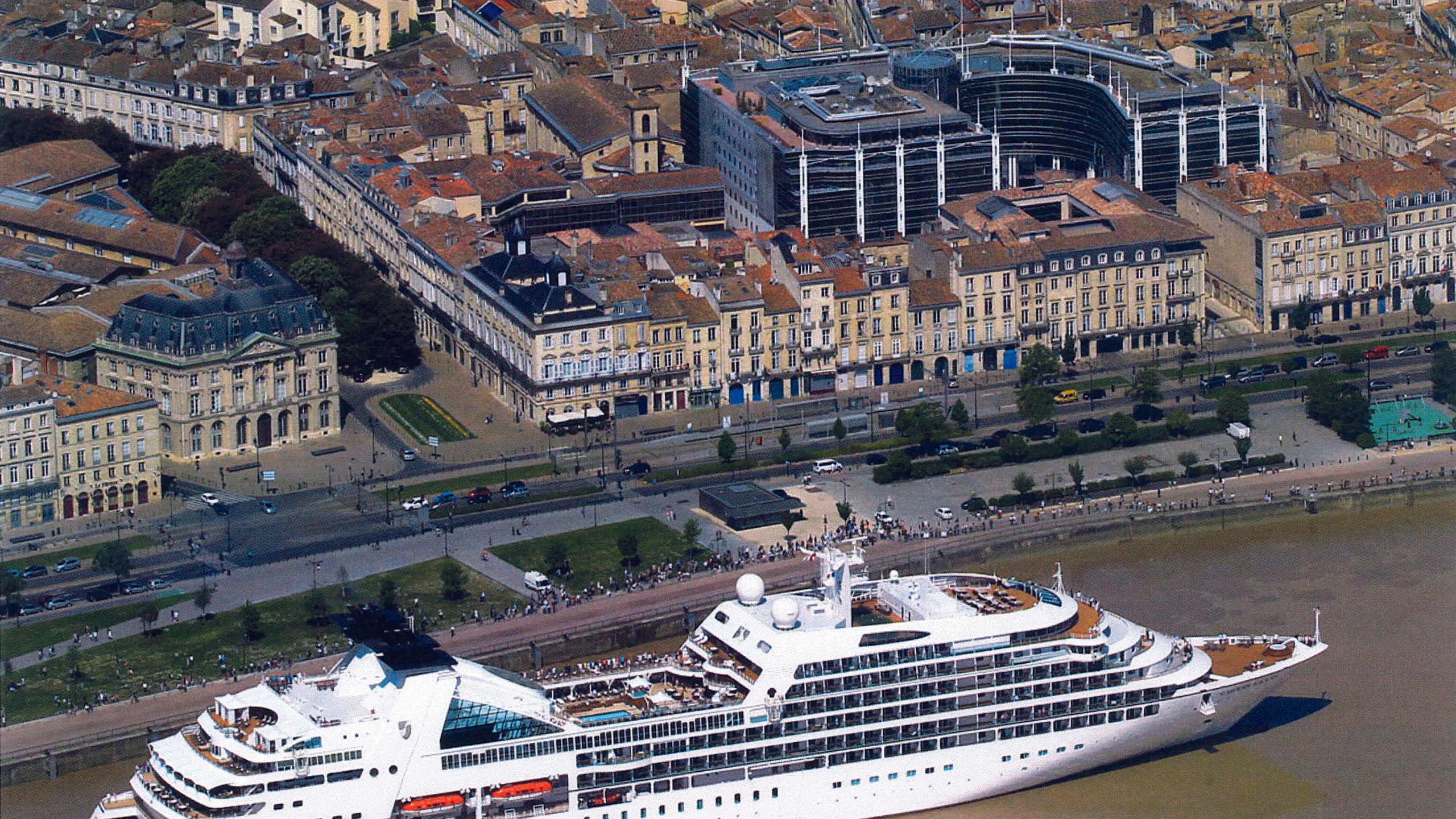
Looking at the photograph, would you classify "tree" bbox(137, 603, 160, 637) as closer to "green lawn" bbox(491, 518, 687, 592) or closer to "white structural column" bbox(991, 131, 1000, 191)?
"green lawn" bbox(491, 518, 687, 592)

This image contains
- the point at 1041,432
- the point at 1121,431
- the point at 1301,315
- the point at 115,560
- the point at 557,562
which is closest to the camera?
the point at 115,560

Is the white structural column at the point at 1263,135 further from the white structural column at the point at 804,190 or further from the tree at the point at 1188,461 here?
the tree at the point at 1188,461

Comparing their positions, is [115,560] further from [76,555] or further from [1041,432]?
[1041,432]

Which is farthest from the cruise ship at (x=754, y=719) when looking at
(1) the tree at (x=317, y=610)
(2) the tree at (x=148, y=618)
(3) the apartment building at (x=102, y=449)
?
(3) the apartment building at (x=102, y=449)

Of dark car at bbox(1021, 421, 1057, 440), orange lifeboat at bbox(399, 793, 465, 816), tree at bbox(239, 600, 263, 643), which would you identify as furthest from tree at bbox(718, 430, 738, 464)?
orange lifeboat at bbox(399, 793, 465, 816)

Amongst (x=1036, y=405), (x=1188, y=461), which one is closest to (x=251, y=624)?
(x=1036, y=405)
